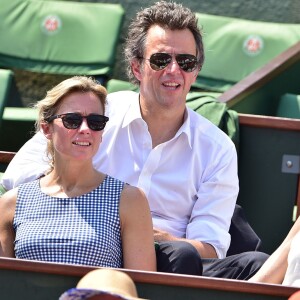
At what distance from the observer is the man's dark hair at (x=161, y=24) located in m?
3.74

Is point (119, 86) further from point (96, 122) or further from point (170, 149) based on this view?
point (96, 122)

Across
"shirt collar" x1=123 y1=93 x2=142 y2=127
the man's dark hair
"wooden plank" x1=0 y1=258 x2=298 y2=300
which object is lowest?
"wooden plank" x1=0 y1=258 x2=298 y2=300

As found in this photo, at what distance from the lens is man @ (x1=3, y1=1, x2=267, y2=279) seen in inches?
140

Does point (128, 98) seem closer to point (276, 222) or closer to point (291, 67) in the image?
point (276, 222)

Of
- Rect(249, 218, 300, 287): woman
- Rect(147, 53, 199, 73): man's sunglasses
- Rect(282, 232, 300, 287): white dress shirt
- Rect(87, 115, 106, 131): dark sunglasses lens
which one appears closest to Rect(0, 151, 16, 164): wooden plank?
Rect(147, 53, 199, 73): man's sunglasses

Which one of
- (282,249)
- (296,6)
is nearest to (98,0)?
(296,6)

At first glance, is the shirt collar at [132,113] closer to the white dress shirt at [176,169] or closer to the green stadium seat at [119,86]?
the white dress shirt at [176,169]

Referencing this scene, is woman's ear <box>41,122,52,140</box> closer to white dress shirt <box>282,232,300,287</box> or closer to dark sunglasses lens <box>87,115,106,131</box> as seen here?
dark sunglasses lens <box>87,115,106,131</box>

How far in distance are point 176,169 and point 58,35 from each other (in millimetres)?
2419

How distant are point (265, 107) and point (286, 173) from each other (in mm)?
1091

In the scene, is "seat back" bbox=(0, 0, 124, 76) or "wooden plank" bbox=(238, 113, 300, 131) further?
"seat back" bbox=(0, 0, 124, 76)

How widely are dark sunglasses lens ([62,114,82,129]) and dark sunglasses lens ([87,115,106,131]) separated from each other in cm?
3

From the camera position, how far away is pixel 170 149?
367 centimetres

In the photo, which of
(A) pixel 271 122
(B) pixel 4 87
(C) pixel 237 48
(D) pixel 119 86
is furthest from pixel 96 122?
(C) pixel 237 48
